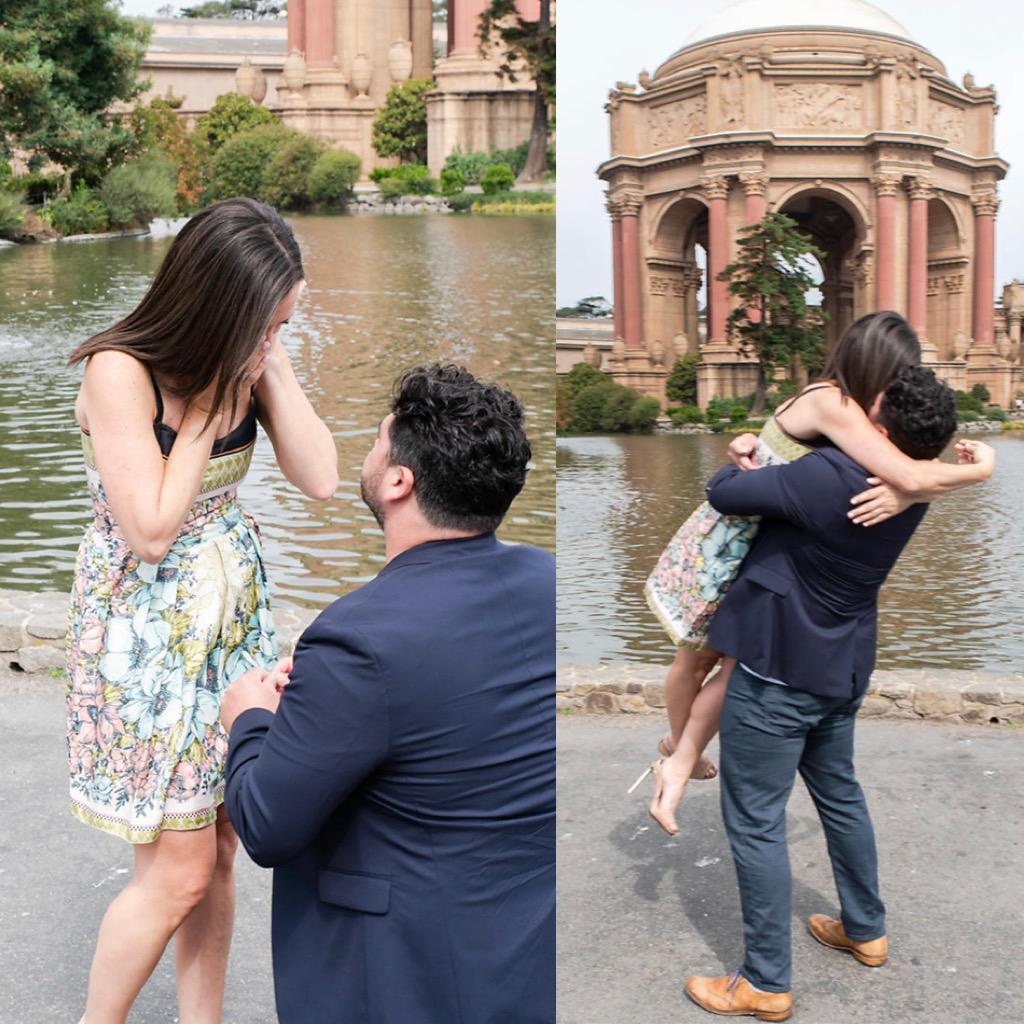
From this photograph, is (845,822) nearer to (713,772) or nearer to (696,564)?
(713,772)

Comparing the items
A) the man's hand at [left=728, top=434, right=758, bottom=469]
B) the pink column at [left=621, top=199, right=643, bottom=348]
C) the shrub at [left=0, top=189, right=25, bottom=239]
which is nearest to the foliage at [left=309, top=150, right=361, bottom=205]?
the shrub at [left=0, top=189, right=25, bottom=239]

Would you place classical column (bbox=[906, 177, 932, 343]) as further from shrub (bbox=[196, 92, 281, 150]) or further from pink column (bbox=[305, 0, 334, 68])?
pink column (bbox=[305, 0, 334, 68])

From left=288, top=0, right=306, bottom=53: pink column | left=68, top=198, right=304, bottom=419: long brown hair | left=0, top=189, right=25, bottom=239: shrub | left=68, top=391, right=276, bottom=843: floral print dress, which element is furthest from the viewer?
left=288, top=0, right=306, bottom=53: pink column

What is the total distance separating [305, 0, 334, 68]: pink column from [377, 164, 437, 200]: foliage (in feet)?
2.95

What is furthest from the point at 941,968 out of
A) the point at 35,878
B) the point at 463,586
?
the point at 35,878

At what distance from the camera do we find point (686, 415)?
2.48 m

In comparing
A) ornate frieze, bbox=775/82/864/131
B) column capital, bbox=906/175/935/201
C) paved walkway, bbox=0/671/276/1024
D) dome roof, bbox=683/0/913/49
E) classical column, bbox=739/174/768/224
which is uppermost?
dome roof, bbox=683/0/913/49

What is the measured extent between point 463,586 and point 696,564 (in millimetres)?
868

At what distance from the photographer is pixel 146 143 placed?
9.06m

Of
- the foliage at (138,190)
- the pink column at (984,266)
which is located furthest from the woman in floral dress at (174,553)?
the foliage at (138,190)

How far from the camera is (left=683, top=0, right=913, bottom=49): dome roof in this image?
2145 mm

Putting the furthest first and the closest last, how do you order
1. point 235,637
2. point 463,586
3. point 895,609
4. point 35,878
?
point 895,609
point 35,878
point 235,637
point 463,586

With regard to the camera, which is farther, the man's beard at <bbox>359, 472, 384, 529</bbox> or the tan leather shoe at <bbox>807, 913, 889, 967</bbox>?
the tan leather shoe at <bbox>807, 913, 889, 967</bbox>

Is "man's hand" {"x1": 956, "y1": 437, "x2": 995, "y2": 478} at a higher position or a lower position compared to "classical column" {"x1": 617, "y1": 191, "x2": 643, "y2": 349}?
lower
